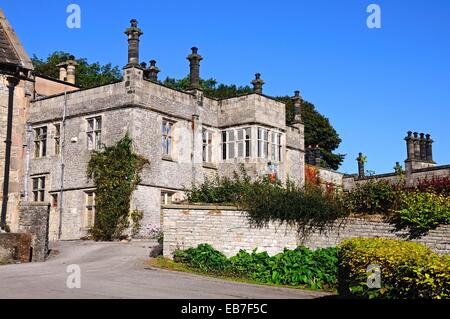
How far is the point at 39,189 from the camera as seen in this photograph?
30.3 meters

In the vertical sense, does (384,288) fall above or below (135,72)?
below

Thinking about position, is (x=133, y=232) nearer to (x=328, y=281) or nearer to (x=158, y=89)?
(x=158, y=89)

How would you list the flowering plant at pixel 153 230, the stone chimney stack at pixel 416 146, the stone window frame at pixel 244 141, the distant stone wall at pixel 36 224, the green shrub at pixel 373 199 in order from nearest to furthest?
the distant stone wall at pixel 36 224 → the green shrub at pixel 373 199 → the flowering plant at pixel 153 230 → the stone window frame at pixel 244 141 → the stone chimney stack at pixel 416 146

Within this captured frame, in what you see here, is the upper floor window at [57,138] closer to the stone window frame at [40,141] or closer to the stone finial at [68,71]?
the stone window frame at [40,141]

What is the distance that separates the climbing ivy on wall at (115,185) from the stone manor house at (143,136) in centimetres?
46

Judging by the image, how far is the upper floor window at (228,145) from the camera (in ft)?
103

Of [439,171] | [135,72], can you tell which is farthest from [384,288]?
[439,171]

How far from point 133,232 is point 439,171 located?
21.3 metres

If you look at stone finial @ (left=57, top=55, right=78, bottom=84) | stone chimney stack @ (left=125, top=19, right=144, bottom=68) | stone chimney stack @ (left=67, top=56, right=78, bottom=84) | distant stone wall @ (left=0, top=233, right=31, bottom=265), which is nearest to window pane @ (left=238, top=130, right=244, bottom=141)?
stone chimney stack @ (left=125, top=19, right=144, bottom=68)

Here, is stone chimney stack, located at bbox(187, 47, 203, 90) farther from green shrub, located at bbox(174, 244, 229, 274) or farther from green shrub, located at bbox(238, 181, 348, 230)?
green shrub, located at bbox(174, 244, 229, 274)

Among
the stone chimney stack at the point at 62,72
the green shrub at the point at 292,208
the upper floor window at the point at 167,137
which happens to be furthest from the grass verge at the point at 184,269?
the stone chimney stack at the point at 62,72

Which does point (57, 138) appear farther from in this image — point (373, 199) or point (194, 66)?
point (373, 199)

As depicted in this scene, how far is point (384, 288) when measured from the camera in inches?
456

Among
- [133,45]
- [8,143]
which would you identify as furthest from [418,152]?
[8,143]
